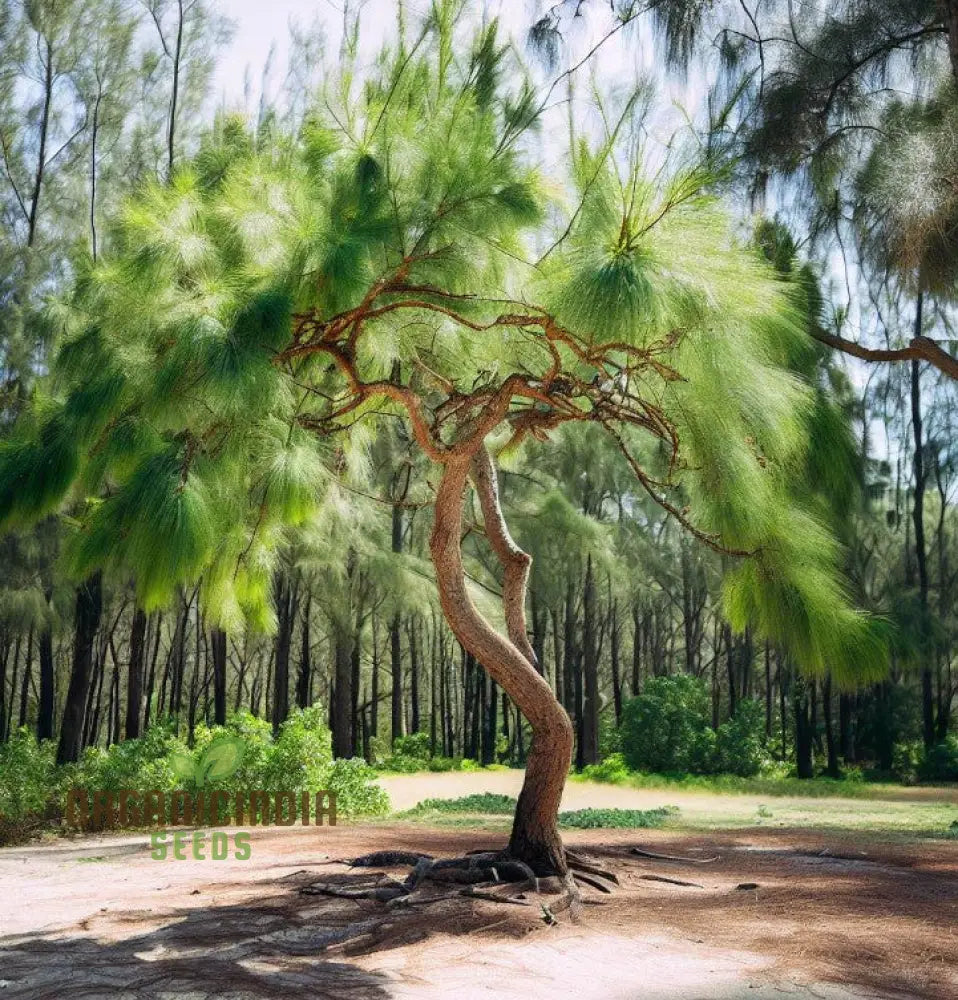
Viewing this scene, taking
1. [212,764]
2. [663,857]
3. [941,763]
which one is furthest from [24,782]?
[941,763]

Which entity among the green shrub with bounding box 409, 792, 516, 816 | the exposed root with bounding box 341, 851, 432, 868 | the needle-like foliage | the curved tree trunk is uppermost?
the needle-like foliage

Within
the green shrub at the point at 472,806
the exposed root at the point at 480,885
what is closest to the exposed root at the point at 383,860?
the exposed root at the point at 480,885

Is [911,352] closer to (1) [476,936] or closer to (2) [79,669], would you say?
(1) [476,936]

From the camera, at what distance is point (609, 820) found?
8.79 metres

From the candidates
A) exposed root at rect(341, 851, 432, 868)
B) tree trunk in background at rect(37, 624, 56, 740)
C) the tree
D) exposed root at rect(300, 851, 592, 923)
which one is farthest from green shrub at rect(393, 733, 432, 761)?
the tree

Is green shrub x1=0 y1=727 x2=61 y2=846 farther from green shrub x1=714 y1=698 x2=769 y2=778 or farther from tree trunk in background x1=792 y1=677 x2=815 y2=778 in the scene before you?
tree trunk in background x1=792 y1=677 x2=815 y2=778

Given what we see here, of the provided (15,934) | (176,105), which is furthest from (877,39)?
(176,105)

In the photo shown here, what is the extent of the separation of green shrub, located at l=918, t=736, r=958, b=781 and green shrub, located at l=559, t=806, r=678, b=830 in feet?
30.2

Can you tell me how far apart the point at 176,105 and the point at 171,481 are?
9.16 m

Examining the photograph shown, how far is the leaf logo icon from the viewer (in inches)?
331

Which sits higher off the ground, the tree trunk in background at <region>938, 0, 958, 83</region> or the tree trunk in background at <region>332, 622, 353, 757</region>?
the tree trunk in background at <region>938, 0, 958, 83</region>

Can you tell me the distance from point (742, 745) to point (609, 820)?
28.2ft

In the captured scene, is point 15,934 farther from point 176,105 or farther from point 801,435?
point 176,105

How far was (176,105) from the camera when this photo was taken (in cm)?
1140
